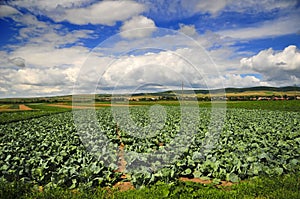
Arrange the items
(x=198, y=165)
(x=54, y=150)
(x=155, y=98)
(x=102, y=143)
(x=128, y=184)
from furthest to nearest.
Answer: (x=155, y=98), (x=102, y=143), (x=54, y=150), (x=198, y=165), (x=128, y=184)

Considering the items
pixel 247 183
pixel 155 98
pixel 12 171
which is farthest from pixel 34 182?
pixel 155 98

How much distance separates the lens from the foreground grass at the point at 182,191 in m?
6.11

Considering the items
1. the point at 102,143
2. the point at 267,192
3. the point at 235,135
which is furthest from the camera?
the point at 235,135

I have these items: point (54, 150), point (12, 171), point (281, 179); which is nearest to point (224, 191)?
point (281, 179)

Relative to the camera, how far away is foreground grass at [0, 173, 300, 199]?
6105 mm

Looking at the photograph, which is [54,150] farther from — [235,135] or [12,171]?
[235,135]

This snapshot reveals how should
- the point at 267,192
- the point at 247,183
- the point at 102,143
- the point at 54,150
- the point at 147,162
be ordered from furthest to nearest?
the point at 102,143 → the point at 54,150 → the point at 147,162 → the point at 247,183 → the point at 267,192

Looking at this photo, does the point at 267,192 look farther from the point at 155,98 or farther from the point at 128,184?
the point at 155,98

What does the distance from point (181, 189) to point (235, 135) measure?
8.25m

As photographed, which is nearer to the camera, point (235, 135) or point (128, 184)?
point (128, 184)

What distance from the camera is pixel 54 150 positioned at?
10.2m

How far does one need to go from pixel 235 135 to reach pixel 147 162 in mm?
6727

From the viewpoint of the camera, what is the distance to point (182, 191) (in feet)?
20.5

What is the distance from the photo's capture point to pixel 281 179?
688 cm
